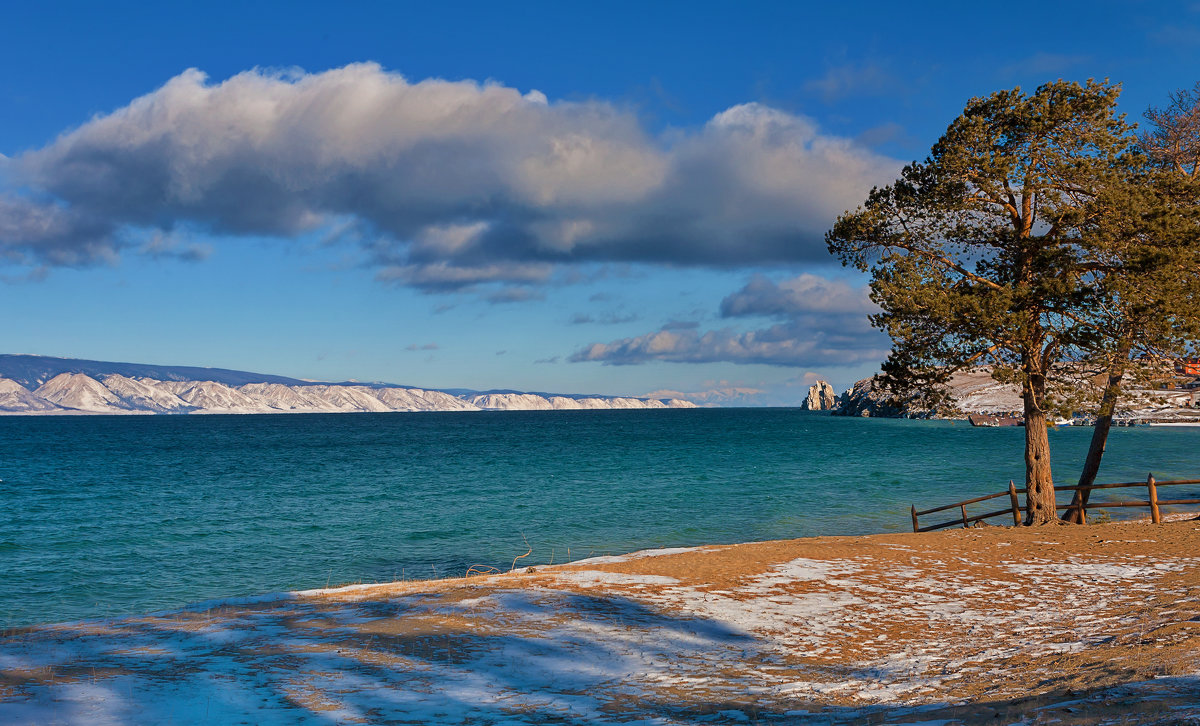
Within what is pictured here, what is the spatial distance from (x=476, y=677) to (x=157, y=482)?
50.6 meters

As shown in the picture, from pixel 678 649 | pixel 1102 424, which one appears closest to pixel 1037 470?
pixel 1102 424

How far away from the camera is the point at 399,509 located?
37.3 metres

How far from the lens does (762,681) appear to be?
29.8ft

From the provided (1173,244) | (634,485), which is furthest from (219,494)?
(1173,244)

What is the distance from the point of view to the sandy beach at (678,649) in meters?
7.79

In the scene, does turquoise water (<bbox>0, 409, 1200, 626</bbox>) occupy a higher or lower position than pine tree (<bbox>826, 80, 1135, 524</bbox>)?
lower

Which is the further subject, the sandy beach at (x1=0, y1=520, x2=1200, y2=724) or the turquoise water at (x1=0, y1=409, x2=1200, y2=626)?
the turquoise water at (x1=0, y1=409, x2=1200, y2=626)

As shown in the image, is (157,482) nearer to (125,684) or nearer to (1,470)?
(1,470)

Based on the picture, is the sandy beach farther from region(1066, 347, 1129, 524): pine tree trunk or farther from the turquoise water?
the turquoise water

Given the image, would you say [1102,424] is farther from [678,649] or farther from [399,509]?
[399,509]

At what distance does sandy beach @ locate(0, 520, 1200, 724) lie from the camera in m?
7.79

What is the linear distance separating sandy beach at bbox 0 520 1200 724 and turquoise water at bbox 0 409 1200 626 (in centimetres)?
930

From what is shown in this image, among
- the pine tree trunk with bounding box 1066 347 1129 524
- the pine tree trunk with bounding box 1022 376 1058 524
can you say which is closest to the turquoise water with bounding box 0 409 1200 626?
the pine tree trunk with bounding box 1066 347 1129 524

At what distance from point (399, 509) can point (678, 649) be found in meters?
29.1
